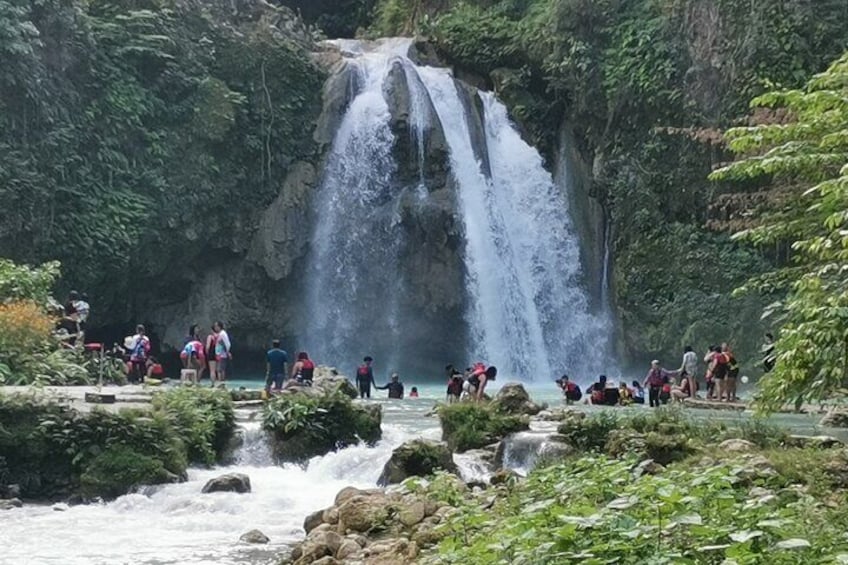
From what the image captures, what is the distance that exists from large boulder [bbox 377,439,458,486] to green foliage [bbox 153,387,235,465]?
10.1ft

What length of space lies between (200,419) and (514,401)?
494cm

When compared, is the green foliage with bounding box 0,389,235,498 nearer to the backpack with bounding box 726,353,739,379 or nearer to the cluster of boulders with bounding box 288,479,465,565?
the cluster of boulders with bounding box 288,479,465,565

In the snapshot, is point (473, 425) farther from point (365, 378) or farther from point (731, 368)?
point (365, 378)

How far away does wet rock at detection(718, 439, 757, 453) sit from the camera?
11625 mm

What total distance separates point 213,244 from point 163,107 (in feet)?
13.8

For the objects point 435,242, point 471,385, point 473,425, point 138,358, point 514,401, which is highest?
point 435,242

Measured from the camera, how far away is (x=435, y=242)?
3247 cm

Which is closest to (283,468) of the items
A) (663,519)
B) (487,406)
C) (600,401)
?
(487,406)

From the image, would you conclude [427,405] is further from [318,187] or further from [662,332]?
[318,187]

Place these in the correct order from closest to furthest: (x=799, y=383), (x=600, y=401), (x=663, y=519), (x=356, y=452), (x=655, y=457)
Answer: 1. (x=663, y=519)
2. (x=799, y=383)
3. (x=655, y=457)
4. (x=356, y=452)
5. (x=600, y=401)

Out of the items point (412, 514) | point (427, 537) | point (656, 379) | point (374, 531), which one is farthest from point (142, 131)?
point (427, 537)

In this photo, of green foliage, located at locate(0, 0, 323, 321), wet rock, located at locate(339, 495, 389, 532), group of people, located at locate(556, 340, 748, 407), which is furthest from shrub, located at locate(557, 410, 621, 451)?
green foliage, located at locate(0, 0, 323, 321)

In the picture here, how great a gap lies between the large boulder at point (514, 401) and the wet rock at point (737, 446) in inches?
197

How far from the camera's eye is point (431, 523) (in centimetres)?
879
